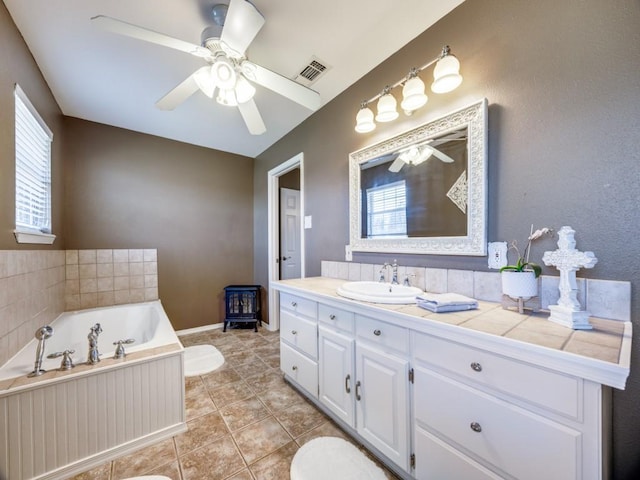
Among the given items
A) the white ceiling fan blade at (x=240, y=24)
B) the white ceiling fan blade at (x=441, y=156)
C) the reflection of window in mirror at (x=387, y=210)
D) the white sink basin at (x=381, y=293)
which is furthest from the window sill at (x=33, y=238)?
the white ceiling fan blade at (x=441, y=156)

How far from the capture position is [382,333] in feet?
4.10

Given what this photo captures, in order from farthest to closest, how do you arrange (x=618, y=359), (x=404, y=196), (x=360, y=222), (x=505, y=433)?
(x=360, y=222)
(x=404, y=196)
(x=505, y=433)
(x=618, y=359)

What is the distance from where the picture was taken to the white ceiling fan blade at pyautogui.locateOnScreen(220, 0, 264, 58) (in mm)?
1101

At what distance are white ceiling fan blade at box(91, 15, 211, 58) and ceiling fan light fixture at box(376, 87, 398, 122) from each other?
107 cm

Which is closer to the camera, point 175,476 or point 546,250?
point 546,250

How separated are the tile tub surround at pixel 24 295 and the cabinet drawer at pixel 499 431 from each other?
219cm

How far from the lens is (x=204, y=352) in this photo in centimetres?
271

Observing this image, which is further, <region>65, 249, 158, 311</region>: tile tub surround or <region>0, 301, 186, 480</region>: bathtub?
<region>65, 249, 158, 311</region>: tile tub surround

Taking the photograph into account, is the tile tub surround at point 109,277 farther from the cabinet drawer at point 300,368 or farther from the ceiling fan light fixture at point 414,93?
the ceiling fan light fixture at point 414,93

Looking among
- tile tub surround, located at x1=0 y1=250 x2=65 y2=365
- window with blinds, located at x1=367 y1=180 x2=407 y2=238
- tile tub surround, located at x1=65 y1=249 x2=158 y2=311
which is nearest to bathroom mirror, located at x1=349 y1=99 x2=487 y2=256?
window with blinds, located at x1=367 y1=180 x2=407 y2=238

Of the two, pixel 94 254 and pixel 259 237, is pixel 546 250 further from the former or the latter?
pixel 94 254

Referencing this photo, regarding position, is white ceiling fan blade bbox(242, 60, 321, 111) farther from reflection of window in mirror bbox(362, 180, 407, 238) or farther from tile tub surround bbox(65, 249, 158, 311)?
tile tub surround bbox(65, 249, 158, 311)

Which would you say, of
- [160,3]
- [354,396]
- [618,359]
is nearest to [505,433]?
[618,359]

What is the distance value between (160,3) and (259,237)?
2.62m
